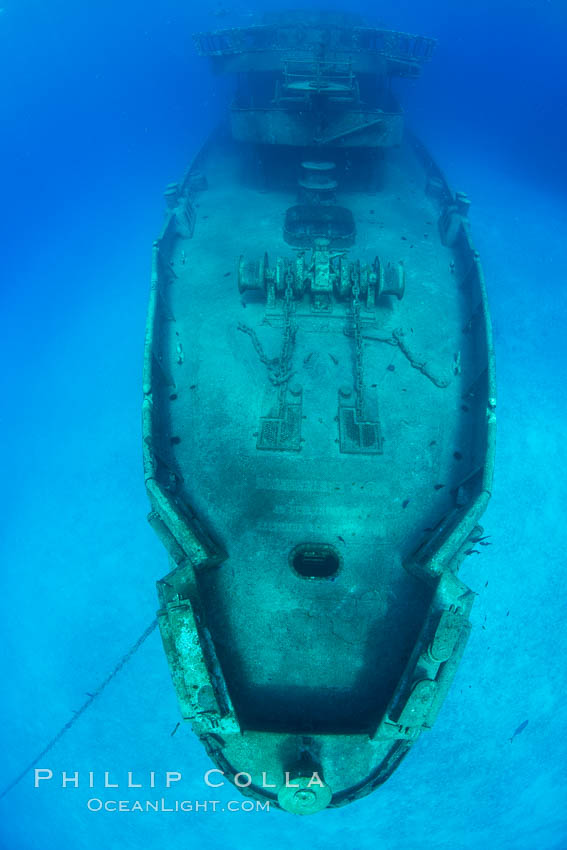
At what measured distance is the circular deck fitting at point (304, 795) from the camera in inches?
163

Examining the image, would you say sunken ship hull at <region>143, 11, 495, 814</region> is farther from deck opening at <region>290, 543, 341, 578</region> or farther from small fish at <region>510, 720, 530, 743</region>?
small fish at <region>510, 720, 530, 743</region>

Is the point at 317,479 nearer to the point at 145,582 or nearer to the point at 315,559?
the point at 315,559

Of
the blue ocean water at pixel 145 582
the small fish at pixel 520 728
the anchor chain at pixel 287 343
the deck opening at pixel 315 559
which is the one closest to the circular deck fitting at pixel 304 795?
the deck opening at pixel 315 559

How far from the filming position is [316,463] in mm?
6020

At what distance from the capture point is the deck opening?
5398 mm

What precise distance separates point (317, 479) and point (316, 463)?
0.77ft

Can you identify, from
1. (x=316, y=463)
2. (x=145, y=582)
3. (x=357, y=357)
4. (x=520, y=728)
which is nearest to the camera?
(x=316, y=463)

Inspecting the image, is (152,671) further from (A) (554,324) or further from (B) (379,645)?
(A) (554,324)

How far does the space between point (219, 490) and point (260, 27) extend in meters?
15.0

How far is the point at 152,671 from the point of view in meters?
9.36

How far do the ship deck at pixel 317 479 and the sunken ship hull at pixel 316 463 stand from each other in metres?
0.02

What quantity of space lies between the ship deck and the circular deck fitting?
453 millimetres

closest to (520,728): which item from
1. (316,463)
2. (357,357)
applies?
(316,463)

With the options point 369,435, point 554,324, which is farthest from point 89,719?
point 554,324
